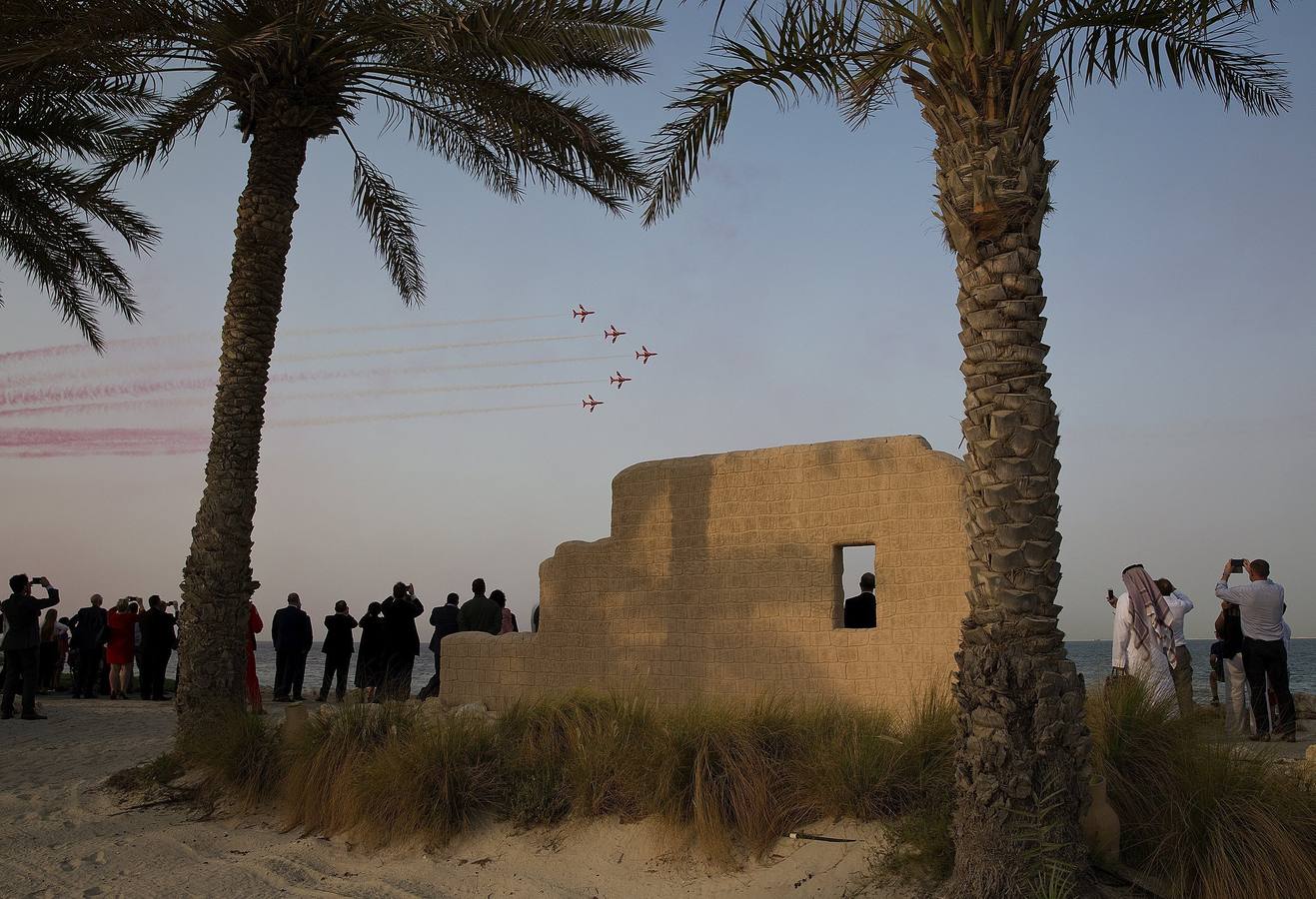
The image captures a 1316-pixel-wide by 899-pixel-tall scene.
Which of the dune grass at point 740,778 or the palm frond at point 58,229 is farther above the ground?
the palm frond at point 58,229

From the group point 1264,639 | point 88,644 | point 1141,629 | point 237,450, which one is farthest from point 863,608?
point 88,644

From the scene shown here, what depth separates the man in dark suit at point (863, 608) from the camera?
10750 millimetres

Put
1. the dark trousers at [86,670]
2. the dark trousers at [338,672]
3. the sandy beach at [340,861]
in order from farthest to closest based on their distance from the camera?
the dark trousers at [86,670]
the dark trousers at [338,672]
the sandy beach at [340,861]

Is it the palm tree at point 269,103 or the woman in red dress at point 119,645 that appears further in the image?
the woman in red dress at point 119,645

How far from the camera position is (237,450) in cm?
1041

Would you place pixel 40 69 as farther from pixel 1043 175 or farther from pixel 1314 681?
pixel 1314 681

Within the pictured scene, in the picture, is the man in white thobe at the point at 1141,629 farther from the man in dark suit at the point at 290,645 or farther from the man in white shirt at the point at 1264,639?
the man in dark suit at the point at 290,645

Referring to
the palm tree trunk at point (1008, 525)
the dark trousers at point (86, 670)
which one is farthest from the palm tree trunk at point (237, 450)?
the palm tree trunk at point (1008, 525)

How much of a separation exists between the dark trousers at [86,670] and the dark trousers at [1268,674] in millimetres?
15433

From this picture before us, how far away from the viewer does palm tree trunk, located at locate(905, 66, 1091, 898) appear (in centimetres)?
548

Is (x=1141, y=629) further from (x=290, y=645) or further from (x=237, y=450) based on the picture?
(x=290, y=645)

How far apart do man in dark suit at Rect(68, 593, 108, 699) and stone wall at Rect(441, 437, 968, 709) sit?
22.5 ft

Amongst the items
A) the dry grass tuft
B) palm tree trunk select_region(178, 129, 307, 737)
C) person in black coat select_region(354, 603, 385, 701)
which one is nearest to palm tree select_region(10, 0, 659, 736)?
palm tree trunk select_region(178, 129, 307, 737)

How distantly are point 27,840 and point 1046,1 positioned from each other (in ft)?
31.0
